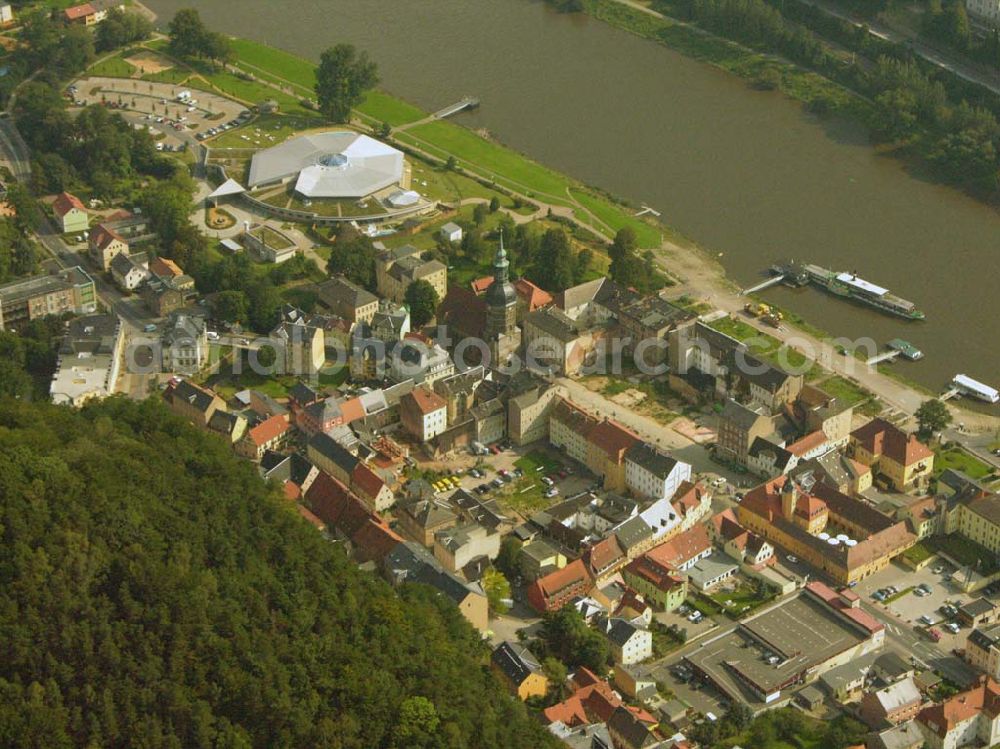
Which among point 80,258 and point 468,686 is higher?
point 468,686

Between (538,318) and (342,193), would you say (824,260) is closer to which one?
(538,318)

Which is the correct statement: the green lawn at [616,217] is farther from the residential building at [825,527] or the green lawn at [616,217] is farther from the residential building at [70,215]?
the residential building at [70,215]

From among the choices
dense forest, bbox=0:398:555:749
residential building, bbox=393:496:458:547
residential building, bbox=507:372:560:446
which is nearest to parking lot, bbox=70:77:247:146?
residential building, bbox=507:372:560:446

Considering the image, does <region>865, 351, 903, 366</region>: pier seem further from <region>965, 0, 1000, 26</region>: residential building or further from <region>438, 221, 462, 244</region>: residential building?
<region>965, 0, 1000, 26</region>: residential building

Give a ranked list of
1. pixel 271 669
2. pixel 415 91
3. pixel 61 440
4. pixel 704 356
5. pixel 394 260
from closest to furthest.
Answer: pixel 271 669
pixel 61 440
pixel 704 356
pixel 394 260
pixel 415 91

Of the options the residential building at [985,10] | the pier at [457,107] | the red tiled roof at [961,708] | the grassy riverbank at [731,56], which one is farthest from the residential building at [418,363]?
the residential building at [985,10]

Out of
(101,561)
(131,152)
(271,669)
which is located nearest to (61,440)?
(101,561)

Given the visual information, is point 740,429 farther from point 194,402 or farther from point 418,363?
point 194,402
